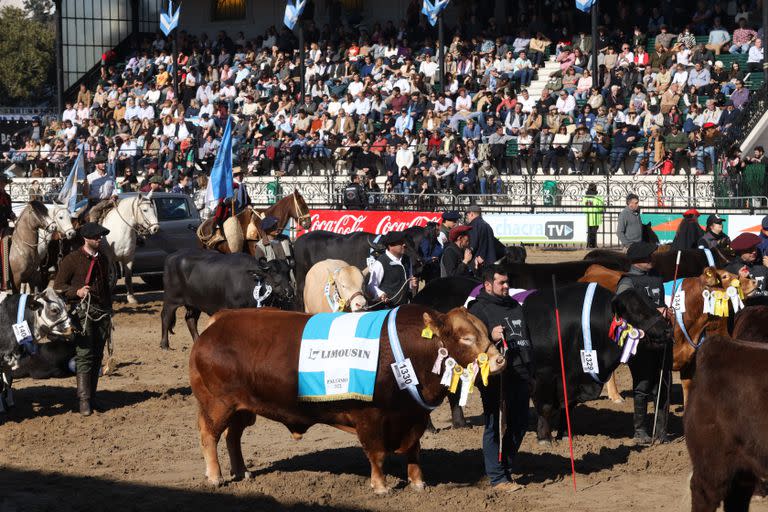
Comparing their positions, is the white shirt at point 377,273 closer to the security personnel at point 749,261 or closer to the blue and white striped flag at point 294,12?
the security personnel at point 749,261

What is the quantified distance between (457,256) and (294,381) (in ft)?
18.0

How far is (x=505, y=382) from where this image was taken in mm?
9320

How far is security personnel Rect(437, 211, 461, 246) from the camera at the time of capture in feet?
51.8

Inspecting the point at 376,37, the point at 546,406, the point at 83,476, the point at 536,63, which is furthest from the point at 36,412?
the point at 376,37

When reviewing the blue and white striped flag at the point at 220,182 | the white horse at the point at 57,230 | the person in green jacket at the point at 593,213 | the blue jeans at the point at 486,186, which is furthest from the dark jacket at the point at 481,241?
the blue jeans at the point at 486,186

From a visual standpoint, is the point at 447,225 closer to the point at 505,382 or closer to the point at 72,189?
the point at 505,382

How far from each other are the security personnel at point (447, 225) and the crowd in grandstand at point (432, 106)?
39.2 ft

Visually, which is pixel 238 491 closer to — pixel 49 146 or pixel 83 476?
pixel 83 476

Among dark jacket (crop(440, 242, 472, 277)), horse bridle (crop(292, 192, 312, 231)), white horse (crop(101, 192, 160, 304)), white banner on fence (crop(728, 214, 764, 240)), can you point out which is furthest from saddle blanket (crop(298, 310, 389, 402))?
white banner on fence (crop(728, 214, 764, 240))

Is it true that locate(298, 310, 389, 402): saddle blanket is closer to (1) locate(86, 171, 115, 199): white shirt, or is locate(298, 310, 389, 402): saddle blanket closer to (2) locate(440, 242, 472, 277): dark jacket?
(2) locate(440, 242, 472, 277): dark jacket

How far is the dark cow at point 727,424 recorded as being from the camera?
7.39m

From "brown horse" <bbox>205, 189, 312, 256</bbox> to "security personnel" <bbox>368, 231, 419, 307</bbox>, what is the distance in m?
7.18

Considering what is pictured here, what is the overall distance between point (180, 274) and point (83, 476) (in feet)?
21.1

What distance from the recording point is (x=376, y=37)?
39406 mm
